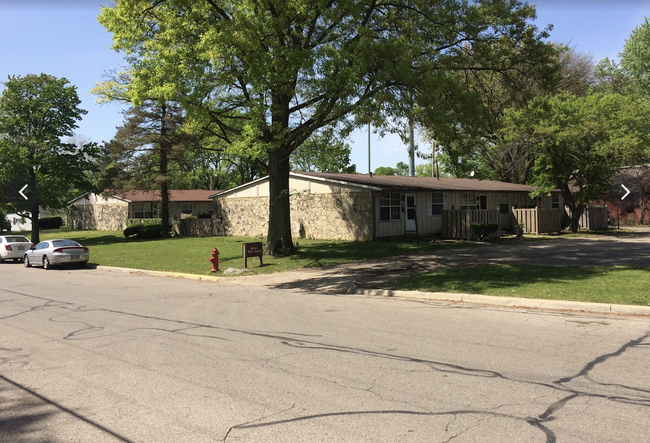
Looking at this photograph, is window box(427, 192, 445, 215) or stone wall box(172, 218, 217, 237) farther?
stone wall box(172, 218, 217, 237)

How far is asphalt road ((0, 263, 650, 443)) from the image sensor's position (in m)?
4.26

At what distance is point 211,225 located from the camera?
38125mm

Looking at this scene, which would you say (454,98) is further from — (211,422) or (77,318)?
(211,422)

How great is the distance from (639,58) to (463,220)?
107ft

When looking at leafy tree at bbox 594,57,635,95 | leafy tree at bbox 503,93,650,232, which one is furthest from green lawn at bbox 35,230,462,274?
leafy tree at bbox 594,57,635,95

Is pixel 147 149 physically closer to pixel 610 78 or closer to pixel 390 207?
pixel 390 207

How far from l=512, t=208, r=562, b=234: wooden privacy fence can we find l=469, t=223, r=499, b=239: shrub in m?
5.15

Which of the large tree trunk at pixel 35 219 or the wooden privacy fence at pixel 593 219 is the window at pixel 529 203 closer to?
the wooden privacy fence at pixel 593 219

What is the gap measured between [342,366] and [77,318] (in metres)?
6.12

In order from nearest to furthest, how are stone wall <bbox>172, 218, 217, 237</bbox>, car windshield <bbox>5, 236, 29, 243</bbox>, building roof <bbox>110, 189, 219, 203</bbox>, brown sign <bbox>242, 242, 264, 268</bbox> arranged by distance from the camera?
brown sign <bbox>242, 242, 264, 268</bbox>
car windshield <bbox>5, 236, 29, 243</bbox>
stone wall <bbox>172, 218, 217, 237</bbox>
building roof <bbox>110, 189, 219, 203</bbox>

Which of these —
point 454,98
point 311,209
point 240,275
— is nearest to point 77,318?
point 240,275

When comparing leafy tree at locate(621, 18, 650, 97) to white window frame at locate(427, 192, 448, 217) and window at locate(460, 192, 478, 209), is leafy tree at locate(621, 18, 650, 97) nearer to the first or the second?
window at locate(460, 192, 478, 209)

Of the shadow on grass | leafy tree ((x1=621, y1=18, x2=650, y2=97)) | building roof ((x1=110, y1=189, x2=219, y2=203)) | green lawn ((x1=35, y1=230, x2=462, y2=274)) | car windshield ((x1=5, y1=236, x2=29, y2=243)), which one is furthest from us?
building roof ((x1=110, y1=189, x2=219, y2=203))

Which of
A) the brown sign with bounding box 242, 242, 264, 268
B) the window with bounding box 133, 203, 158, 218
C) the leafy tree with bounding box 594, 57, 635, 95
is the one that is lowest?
the brown sign with bounding box 242, 242, 264, 268
